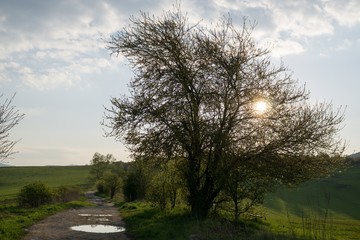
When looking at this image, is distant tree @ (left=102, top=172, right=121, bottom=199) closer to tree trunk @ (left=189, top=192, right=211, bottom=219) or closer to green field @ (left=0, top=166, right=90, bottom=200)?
green field @ (left=0, top=166, right=90, bottom=200)

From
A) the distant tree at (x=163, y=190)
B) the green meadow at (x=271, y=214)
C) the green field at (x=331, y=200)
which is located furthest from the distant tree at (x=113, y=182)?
the distant tree at (x=163, y=190)

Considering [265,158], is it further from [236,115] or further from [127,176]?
[127,176]

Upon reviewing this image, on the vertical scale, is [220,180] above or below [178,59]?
below

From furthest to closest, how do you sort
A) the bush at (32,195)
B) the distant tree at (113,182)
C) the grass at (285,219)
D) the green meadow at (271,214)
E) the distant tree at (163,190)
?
the distant tree at (113,182)
the bush at (32,195)
the distant tree at (163,190)
the green meadow at (271,214)
the grass at (285,219)

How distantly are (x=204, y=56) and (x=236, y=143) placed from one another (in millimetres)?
4705

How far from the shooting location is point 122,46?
20.9 metres

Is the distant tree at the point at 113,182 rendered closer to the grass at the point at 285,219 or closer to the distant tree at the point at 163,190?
the grass at the point at 285,219

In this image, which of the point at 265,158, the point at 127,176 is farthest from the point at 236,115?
the point at 127,176

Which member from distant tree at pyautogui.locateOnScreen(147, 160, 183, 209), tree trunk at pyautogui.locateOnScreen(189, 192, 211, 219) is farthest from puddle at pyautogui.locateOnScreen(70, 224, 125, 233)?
distant tree at pyautogui.locateOnScreen(147, 160, 183, 209)

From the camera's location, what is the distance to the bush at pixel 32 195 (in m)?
35.8

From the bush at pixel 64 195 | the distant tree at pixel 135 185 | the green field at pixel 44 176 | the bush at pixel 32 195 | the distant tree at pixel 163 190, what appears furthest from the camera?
the green field at pixel 44 176

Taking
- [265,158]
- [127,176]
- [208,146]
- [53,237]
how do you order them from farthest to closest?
[127,176] → [208,146] → [265,158] → [53,237]

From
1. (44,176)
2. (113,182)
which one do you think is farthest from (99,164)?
(113,182)

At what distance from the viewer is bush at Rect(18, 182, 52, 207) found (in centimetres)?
3581
